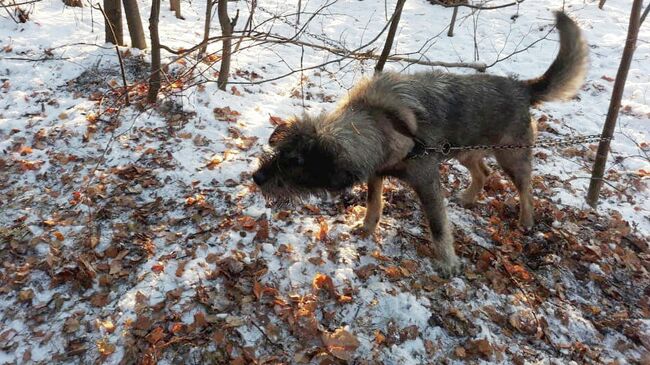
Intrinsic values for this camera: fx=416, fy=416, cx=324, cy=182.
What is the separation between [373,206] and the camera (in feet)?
14.5

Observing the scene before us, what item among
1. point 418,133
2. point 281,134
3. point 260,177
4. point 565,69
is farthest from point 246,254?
point 565,69

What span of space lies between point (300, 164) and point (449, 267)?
1.93 metres

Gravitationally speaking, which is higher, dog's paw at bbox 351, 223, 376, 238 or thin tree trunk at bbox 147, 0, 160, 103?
thin tree trunk at bbox 147, 0, 160, 103

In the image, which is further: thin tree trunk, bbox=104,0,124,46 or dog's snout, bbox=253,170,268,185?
thin tree trunk, bbox=104,0,124,46

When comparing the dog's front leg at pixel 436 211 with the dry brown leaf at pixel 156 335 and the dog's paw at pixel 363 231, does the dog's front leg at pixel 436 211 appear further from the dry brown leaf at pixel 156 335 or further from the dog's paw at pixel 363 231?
the dry brown leaf at pixel 156 335

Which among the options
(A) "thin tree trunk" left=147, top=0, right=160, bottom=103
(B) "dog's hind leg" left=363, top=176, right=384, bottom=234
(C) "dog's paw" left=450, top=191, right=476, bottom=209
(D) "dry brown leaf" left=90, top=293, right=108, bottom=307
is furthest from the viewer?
(A) "thin tree trunk" left=147, top=0, right=160, bottom=103

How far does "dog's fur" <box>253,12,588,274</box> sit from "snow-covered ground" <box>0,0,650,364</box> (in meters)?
0.55

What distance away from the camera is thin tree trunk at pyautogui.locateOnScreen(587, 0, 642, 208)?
4.61 meters

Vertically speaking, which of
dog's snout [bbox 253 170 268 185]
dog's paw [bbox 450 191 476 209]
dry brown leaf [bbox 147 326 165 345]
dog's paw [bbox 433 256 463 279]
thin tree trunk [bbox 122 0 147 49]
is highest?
thin tree trunk [bbox 122 0 147 49]

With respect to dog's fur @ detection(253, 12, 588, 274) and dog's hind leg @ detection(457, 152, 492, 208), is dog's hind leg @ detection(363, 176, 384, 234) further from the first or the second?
dog's hind leg @ detection(457, 152, 492, 208)

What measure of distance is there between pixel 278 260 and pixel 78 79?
499cm

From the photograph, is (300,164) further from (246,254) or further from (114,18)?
(114,18)

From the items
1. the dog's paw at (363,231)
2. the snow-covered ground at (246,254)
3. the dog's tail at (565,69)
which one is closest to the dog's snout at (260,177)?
the snow-covered ground at (246,254)

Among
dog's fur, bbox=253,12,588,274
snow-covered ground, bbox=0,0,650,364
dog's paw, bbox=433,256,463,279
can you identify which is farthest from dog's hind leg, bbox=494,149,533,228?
dog's paw, bbox=433,256,463,279
